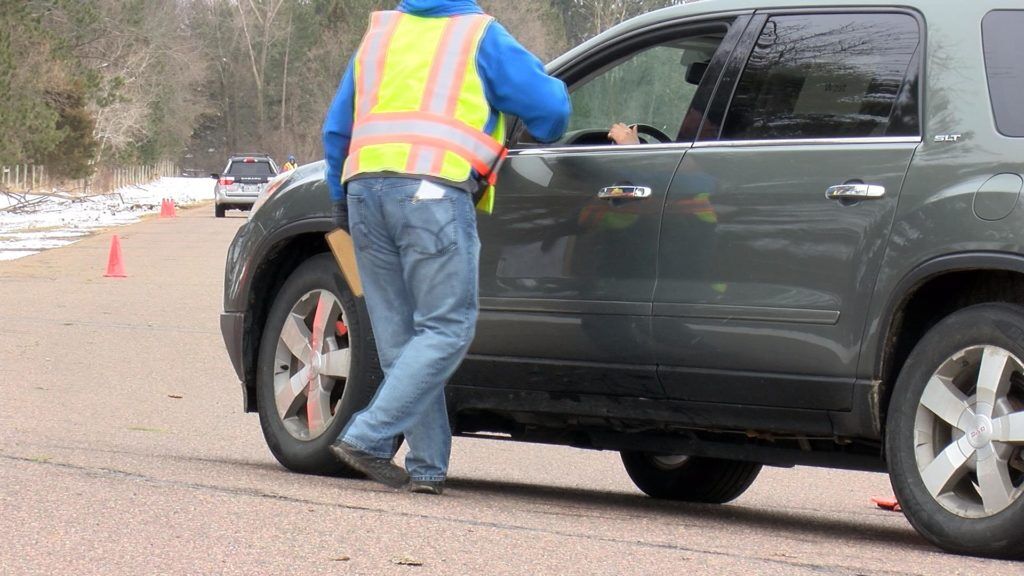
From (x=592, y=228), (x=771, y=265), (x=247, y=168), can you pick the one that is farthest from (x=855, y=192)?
(x=247, y=168)

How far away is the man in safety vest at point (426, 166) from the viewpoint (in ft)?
19.1

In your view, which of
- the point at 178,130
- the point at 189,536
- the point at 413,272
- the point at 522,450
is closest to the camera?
the point at 189,536

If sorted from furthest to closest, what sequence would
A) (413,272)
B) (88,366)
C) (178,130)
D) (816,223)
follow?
(178,130) < (88,366) < (413,272) < (816,223)

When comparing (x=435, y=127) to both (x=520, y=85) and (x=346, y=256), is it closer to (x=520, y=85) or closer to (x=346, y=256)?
(x=520, y=85)

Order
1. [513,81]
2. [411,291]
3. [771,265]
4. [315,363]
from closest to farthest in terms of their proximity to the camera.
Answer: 1. [771,265]
2. [513,81]
3. [411,291]
4. [315,363]

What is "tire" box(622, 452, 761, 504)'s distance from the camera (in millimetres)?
7082

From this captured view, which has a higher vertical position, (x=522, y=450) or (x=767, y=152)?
(x=767, y=152)

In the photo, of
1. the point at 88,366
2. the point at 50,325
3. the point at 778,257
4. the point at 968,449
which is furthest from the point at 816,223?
the point at 50,325

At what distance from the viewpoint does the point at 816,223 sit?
5379 mm

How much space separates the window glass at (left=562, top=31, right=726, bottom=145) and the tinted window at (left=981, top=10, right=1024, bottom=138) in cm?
102

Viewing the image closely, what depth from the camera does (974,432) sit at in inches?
198

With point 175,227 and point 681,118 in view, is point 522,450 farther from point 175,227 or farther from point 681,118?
point 175,227

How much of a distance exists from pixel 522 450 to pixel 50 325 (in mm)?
6705

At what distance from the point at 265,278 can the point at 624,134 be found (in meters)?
1.78
